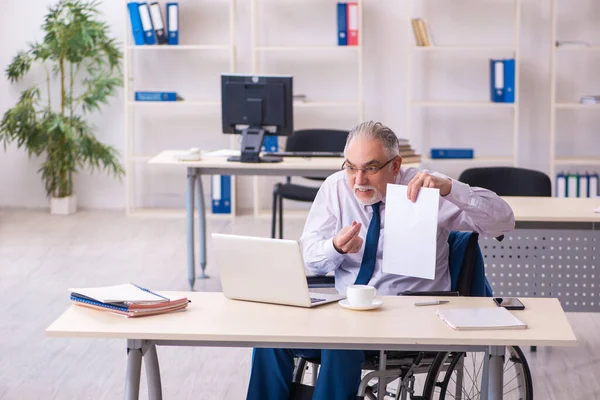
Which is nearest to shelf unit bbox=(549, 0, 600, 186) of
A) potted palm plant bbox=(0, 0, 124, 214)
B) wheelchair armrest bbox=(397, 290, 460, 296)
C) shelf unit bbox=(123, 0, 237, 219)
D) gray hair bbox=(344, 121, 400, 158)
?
shelf unit bbox=(123, 0, 237, 219)

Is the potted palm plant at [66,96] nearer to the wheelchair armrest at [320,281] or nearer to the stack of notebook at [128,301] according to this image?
the wheelchair armrest at [320,281]

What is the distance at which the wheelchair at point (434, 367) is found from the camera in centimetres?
273

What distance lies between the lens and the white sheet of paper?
272cm

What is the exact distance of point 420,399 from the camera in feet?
9.42

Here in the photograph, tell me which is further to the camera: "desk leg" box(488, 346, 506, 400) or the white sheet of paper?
the white sheet of paper

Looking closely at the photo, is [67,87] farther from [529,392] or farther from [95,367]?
[529,392]

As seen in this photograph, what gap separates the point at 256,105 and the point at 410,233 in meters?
2.82

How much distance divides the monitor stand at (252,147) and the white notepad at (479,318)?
9.55ft

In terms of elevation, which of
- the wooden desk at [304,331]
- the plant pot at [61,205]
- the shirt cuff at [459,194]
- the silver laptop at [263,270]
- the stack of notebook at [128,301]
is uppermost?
the shirt cuff at [459,194]

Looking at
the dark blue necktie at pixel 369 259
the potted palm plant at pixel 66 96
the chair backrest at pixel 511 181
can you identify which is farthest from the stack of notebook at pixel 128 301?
the potted palm plant at pixel 66 96

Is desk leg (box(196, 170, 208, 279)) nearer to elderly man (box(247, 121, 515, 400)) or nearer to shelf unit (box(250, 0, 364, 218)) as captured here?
shelf unit (box(250, 0, 364, 218))

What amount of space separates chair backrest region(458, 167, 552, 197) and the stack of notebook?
2.42 m

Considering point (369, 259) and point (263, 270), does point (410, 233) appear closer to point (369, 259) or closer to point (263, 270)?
point (369, 259)

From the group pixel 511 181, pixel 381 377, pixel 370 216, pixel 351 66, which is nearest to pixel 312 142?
pixel 351 66
